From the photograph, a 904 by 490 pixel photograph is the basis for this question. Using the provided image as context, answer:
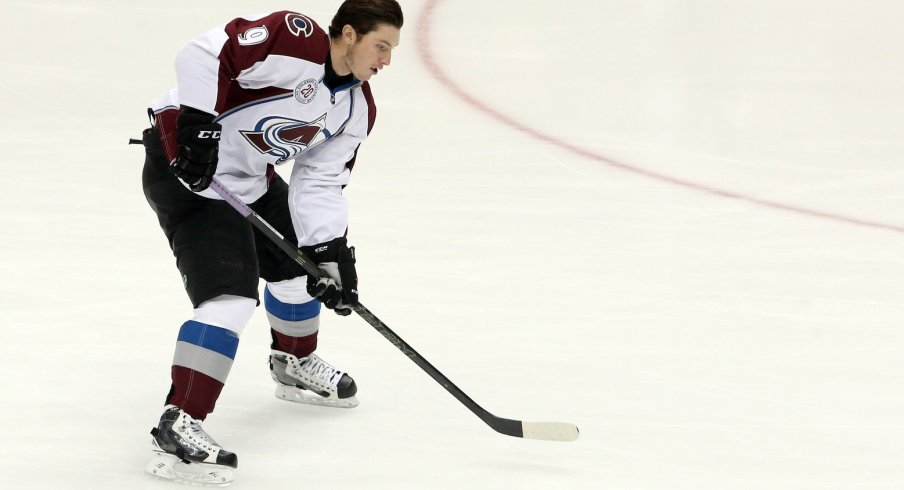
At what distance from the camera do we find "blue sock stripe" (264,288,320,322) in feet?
10.0

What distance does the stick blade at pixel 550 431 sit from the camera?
2723 mm

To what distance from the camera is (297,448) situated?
2.78 m

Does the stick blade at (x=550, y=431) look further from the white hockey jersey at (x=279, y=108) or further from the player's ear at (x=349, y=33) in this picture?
the player's ear at (x=349, y=33)

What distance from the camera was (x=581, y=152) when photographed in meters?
4.89

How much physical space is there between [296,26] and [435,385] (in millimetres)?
941

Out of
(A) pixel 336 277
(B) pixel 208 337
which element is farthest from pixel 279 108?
(B) pixel 208 337

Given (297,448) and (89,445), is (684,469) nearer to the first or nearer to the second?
(297,448)

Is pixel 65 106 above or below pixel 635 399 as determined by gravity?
above

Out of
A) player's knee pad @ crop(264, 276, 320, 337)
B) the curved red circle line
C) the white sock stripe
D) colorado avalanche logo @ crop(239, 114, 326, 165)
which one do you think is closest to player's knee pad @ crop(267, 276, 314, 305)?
player's knee pad @ crop(264, 276, 320, 337)

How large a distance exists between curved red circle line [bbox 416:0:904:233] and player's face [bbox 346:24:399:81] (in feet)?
6.90

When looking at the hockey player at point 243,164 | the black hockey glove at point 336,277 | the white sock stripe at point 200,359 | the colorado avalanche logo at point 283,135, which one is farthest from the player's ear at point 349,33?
the white sock stripe at point 200,359

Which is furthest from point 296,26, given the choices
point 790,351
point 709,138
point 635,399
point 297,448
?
point 709,138

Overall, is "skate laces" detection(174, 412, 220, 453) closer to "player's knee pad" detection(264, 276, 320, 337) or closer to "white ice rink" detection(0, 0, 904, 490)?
"white ice rink" detection(0, 0, 904, 490)

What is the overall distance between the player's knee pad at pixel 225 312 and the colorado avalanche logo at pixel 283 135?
338 millimetres
